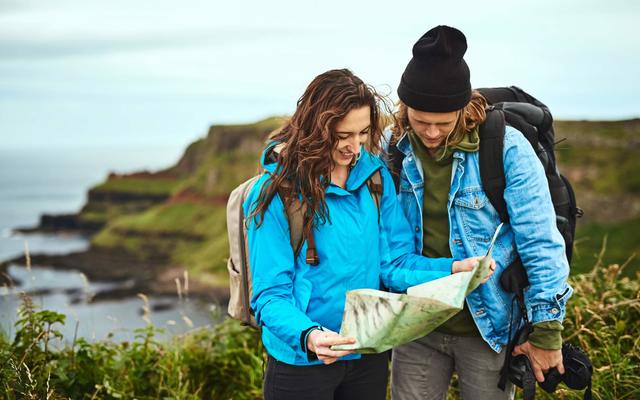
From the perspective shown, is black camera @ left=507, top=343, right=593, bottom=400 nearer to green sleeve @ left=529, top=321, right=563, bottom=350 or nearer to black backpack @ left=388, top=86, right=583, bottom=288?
green sleeve @ left=529, top=321, right=563, bottom=350

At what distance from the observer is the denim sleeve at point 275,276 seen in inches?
101

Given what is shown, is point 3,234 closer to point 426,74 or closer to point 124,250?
point 124,250

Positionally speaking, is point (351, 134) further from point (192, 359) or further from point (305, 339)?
point (192, 359)

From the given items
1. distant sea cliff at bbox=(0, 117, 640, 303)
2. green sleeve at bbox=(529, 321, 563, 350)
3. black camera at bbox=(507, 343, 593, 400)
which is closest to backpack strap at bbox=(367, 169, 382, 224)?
green sleeve at bbox=(529, 321, 563, 350)

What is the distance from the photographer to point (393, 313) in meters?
2.33

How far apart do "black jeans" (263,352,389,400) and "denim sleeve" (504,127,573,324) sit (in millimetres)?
842

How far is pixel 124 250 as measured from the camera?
94.3 meters

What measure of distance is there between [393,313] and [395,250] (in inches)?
26.8

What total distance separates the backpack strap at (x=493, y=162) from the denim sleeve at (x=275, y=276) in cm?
102

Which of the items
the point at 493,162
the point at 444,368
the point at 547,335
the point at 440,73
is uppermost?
the point at 440,73

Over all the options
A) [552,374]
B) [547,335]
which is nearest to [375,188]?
[547,335]

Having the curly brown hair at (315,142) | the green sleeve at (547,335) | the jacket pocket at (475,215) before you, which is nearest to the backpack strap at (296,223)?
the curly brown hair at (315,142)

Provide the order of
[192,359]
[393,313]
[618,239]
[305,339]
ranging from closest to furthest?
[393,313], [305,339], [192,359], [618,239]

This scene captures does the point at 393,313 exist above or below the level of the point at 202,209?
above
